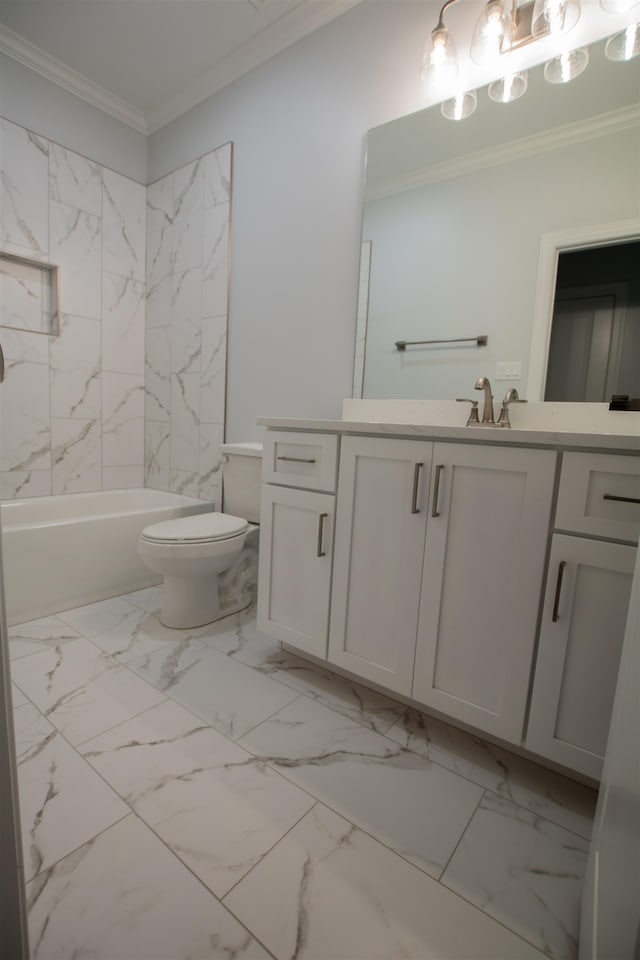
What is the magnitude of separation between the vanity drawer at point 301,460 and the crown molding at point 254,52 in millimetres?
1855

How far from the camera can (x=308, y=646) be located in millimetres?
1492

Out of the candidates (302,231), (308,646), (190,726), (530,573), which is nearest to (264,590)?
(308,646)

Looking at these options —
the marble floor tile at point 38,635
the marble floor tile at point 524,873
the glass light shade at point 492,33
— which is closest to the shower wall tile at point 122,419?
the marble floor tile at point 38,635

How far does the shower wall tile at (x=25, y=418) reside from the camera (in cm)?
234

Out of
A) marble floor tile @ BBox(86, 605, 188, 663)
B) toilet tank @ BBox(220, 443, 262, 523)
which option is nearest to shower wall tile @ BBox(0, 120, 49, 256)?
toilet tank @ BBox(220, 443, 262, 523)

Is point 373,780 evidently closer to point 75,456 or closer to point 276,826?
point 276,826

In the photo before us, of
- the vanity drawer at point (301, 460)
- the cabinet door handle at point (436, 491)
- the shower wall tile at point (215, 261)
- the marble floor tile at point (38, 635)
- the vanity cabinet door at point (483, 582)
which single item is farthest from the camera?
the shower wall tile at point (215, 261)

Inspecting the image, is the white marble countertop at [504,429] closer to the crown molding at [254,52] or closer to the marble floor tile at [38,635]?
the marble floor tile at [38,635]

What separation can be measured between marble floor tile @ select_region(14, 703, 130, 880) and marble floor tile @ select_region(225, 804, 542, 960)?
368mm

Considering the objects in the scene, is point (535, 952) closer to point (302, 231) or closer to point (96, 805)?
point (96, 805)

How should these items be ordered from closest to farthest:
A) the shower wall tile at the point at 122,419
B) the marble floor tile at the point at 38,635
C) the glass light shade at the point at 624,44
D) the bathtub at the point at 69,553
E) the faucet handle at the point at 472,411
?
the glass light shade at the point at 624,44
the faucet handle at the point at 472,411
the marble floor tile at the point at 38,635
the bathtub at the point at 69,553
the shower wall tile at the point at 122,419

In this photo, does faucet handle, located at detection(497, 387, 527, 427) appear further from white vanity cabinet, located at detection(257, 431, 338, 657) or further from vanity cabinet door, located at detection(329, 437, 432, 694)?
white vanity cabinet, located at detection(257, 431, 338, 657)

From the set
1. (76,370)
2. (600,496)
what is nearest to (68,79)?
(76,370)

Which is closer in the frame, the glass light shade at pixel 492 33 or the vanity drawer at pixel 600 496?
the vanity drawer at pixel 600 496
